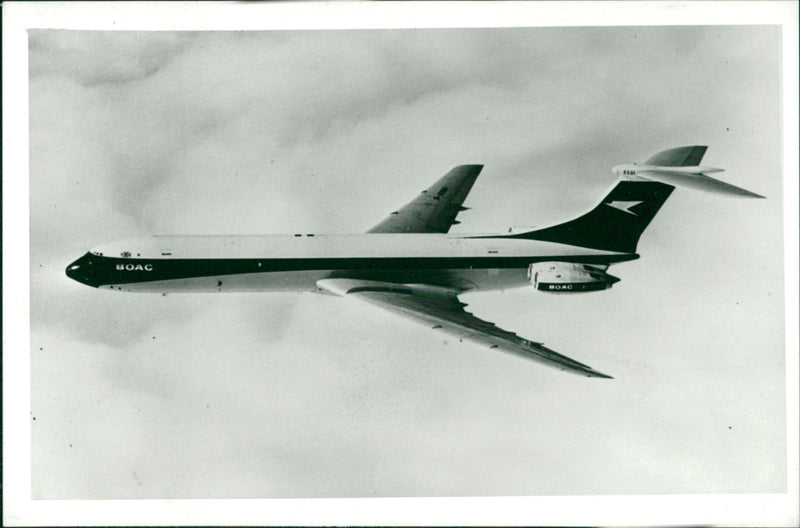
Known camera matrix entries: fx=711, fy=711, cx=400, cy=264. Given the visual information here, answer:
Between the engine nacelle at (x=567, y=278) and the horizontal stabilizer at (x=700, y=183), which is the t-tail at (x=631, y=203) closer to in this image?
the horizontal stabilizer at (x=700, y=183)

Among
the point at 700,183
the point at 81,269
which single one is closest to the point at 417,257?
the point at 700,183

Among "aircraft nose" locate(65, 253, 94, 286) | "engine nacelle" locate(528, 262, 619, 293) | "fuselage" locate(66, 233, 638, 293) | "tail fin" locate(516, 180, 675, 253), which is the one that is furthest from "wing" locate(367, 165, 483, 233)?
"aircraft nose" locate(65, 253, 94, 286)

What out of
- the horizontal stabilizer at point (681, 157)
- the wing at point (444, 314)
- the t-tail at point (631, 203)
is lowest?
the wing at point (444, 314)

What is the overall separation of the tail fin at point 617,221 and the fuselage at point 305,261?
242 millimetres

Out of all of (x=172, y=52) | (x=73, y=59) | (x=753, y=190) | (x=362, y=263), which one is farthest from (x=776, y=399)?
(x=73, y=59)

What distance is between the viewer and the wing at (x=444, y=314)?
1394 cm

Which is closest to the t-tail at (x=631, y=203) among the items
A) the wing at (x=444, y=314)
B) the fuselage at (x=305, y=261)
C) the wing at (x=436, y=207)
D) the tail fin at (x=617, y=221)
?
the tail fin at (x=617, y=221)

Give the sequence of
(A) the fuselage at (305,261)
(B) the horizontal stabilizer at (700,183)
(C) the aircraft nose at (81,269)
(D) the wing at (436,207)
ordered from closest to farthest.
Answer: (B) the horizontal stabilizer at (700,183), (C) the aircraft nose at (81,269), (A) the fuselage at (305,261), (D) the wing at (436,207)

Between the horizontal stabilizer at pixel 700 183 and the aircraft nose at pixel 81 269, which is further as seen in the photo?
the aircraft nose at pixel 81 269

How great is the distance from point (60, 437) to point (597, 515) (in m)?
11.5

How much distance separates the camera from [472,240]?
638 inches

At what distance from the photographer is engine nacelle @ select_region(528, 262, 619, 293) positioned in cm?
1558

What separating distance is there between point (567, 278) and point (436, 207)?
136 inches

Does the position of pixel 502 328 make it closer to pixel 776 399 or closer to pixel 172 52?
pixel 776 399
